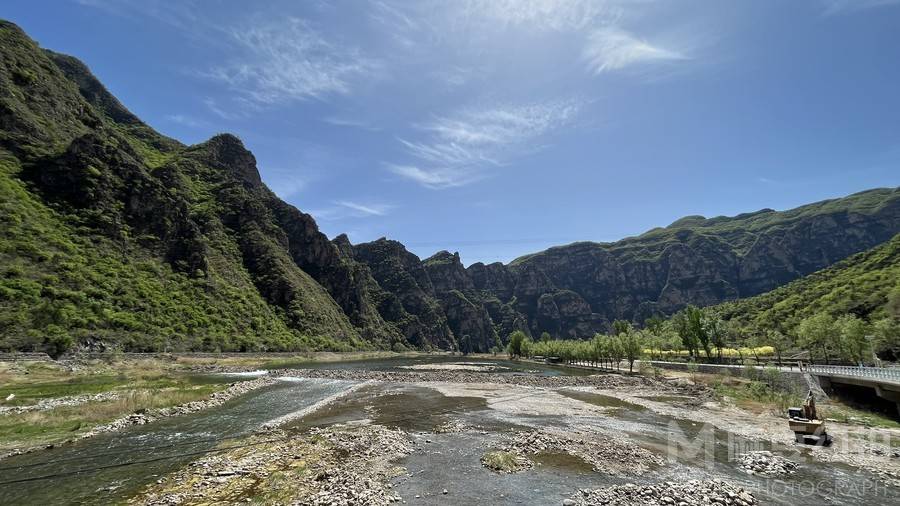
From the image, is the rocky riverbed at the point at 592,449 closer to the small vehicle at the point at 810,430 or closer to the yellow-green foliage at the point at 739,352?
the small vehicle at the point at 810,430

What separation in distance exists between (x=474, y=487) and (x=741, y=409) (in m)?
39.6

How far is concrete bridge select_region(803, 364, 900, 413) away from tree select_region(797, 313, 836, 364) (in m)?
23.4

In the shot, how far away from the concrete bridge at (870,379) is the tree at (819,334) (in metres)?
23.4

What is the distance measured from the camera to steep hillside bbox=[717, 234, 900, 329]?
99.1 m

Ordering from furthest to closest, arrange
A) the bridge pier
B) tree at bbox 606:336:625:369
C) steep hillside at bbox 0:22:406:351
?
tree at bbox 606:336:625:369 → steep hillside at bbox 0:22:406:351 → the bridge pier

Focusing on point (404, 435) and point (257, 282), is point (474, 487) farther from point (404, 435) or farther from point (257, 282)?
point (257, 282)

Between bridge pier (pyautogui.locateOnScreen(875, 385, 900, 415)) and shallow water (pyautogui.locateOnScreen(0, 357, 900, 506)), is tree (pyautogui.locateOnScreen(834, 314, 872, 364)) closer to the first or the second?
bridge pier (pyautogui.locateOnScreen(875, 385, 900, 415))

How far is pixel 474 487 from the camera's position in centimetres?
2012

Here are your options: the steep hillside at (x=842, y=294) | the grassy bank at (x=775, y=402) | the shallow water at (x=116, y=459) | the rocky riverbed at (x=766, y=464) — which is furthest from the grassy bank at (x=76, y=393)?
the steep hillside at (x=842, y=294)

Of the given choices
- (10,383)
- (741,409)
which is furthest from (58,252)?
(741,409)

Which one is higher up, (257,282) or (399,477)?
(257,282)

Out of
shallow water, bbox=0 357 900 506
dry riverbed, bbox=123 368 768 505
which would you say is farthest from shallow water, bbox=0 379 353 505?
dry riverbed, bbox=123 368 768 505

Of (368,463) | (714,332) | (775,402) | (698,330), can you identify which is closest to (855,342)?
(775,402)

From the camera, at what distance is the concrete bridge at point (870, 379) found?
3636cm
